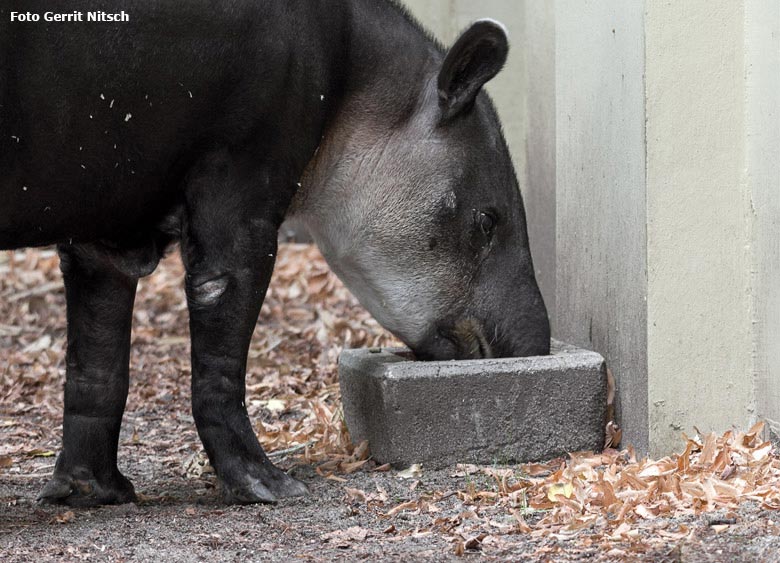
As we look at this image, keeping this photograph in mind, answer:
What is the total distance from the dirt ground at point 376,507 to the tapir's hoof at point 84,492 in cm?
7

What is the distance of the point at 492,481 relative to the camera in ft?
15.3

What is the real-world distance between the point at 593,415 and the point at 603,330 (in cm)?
42

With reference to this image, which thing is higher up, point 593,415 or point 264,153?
point 264,153

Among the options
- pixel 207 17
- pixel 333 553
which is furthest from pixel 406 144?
pixel 333 553

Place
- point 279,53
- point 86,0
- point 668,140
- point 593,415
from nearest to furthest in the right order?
point 86,0, point 279,53, point 668,140, point 593,415

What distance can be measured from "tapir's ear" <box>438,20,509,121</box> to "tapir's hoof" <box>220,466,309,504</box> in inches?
56.4

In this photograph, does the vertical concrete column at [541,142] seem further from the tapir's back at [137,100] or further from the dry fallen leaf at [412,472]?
the tapir's back at [137,100]

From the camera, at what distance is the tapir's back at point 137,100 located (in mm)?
4008

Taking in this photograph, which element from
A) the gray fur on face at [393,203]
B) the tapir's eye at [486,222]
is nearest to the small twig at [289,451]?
the gray fur on face at [393,203]

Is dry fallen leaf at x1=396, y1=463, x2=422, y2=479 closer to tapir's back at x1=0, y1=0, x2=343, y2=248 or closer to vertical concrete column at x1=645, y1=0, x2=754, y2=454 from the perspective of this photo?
vertical concrete column at x1=645, y1=0, x2=754, y2=454

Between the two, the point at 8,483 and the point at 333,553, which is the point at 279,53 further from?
the point at 8,483

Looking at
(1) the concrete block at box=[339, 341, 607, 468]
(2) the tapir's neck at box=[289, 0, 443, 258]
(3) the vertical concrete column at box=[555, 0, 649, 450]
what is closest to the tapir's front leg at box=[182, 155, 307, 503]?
(2) the tapir's neck at box=[289, 0, 443, 258]

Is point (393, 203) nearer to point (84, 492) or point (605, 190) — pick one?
point (605, 190)

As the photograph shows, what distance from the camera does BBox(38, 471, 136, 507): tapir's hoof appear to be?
477 cm
